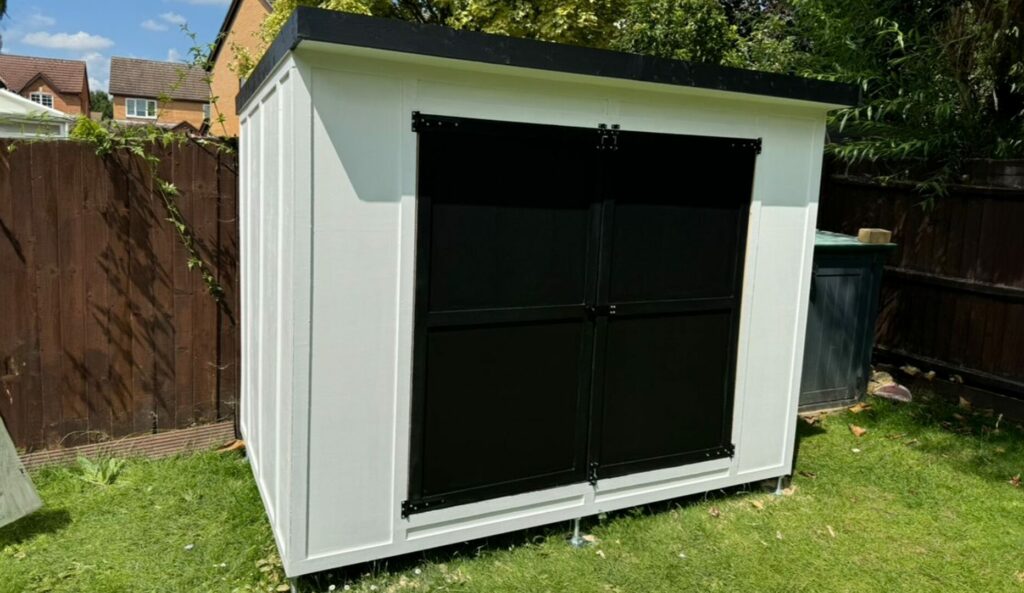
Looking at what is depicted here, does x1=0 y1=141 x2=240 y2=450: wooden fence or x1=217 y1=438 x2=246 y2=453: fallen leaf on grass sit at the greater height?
x1=0 y1=141 x2=240 y2=450: wooden fence

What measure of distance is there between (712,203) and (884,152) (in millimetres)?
3751

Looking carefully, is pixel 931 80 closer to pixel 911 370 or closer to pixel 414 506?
pixel 911 370

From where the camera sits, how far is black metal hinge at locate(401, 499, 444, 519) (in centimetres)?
302

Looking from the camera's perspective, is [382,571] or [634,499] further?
[634,499]

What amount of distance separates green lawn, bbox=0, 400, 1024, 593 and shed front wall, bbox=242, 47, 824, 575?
0.18m

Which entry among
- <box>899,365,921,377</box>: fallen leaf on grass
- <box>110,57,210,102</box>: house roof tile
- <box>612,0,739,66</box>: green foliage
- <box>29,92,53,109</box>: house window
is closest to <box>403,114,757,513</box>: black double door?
<box>899,365,921,377</box>: fallen leaf on grass

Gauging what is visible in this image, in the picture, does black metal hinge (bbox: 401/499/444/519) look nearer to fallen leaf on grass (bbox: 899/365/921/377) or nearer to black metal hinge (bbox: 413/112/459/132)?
black metal hinge (bbox: 413/112/459/132)

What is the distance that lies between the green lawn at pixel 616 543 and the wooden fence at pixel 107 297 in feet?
1.38

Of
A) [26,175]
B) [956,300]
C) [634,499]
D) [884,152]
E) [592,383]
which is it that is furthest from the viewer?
[884,152]

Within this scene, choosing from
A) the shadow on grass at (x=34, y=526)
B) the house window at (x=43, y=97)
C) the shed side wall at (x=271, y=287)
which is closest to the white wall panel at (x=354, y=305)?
the shed side wall at (x=271, y=287)

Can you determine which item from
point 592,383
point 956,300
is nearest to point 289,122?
point 592,383

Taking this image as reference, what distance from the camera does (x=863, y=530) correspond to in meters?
3.70

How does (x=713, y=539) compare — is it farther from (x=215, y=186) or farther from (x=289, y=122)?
(x=215, y=186)

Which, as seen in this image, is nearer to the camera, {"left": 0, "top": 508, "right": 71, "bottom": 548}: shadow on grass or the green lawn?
the green lawn
